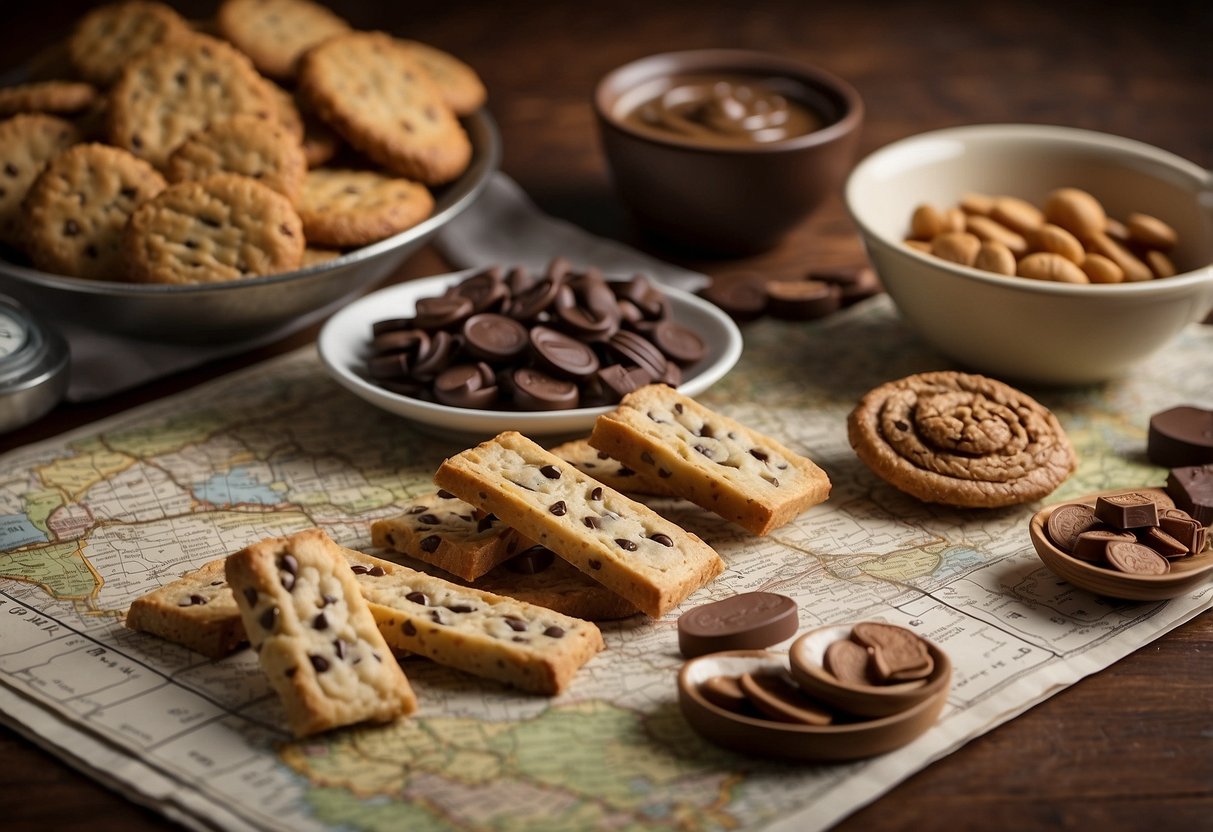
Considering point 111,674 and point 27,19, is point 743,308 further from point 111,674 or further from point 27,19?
point 27,19

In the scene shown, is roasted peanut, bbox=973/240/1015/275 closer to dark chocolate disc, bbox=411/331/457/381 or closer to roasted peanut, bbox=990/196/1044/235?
roasted peanut, bbox=990/196/1044/235

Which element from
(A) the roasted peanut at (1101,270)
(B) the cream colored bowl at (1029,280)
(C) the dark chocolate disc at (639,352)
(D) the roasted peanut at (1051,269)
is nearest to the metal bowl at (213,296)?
(C) the dark chocolate disc at (639,352)

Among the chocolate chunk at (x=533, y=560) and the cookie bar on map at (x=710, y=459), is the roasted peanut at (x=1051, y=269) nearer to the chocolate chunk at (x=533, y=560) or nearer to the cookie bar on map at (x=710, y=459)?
the cookie bar on map at (x=710, y=459)

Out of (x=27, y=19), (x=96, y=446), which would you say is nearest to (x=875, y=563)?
(x=96, y=446)

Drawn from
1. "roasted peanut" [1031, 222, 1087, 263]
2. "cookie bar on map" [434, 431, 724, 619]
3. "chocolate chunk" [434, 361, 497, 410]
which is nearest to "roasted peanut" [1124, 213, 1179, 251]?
"roasted peanut" [1031, 222, 1087, 263]

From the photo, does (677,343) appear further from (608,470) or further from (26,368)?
(26,368)

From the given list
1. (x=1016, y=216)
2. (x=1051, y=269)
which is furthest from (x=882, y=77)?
(x=1051, y=269)
